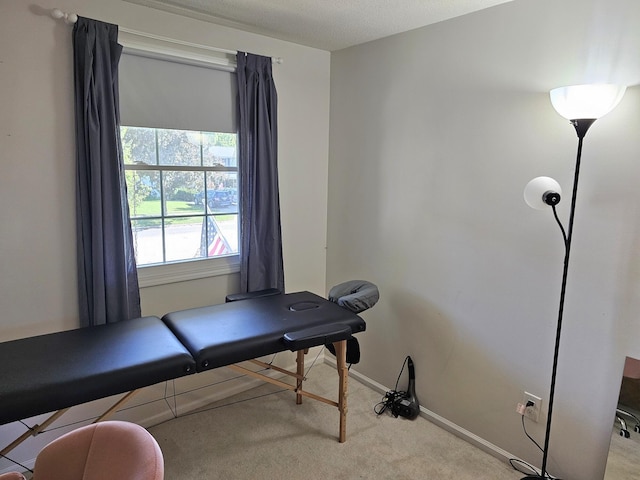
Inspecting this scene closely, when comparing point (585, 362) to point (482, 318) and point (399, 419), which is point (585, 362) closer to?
point (482, 318)

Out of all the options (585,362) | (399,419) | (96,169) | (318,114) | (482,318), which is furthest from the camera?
(318,114)

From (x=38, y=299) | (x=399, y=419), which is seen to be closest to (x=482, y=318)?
(x=399, y=419)

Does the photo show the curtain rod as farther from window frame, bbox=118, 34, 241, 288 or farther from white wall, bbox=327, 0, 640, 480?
white wall, bbox=327, 0, 640, 480

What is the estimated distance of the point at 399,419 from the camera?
105 inches

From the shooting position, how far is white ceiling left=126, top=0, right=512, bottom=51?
2152 millimetres

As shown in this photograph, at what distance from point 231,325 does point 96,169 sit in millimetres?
1028

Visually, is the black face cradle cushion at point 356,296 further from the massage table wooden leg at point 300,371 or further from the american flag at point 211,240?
the american flag at point 211,240

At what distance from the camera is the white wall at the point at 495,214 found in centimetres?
184

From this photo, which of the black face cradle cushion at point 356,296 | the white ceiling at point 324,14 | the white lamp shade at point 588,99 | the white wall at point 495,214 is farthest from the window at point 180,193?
the white lamp shade at point 588,99

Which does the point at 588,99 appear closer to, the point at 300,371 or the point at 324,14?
the point at 324,14

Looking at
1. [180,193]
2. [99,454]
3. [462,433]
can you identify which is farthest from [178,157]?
[462,433]

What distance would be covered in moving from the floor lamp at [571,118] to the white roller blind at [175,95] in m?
1.80

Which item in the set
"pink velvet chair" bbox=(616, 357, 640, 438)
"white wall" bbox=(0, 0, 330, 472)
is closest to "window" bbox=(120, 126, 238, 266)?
"white wall" bbox=(0, 0, 330, 472)

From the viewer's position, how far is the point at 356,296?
2.45m
